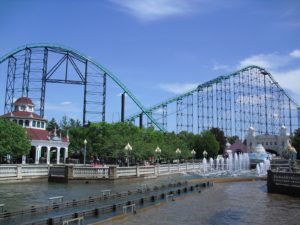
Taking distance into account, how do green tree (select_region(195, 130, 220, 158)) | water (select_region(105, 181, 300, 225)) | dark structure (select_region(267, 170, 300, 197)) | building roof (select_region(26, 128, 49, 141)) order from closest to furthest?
water (select_region(105, 181, 300, 225)) < dark structure (select_region(267, 170, 300, 197)) < building roof (select_region(26, 128, 49, 141)) < green tree (select_region(195, 130, 220, 158))

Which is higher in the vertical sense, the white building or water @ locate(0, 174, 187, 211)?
the white building

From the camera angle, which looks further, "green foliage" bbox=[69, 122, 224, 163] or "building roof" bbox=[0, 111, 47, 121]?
"green foliage" bbox=[69, 122, 224, 163]

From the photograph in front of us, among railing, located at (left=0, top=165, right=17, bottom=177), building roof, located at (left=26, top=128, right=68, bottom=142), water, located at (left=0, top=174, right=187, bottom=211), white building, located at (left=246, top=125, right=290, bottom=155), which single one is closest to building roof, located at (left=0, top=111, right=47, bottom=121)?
building roof, located at (left=26, top=128, right=68, bottom=142)

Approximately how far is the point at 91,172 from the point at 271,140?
275 ft

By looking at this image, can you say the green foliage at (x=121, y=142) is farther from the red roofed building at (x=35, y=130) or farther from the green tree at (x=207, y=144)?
the green tree at (x=207, y=144)

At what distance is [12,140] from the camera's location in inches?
1586

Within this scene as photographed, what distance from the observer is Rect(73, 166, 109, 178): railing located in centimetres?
3566

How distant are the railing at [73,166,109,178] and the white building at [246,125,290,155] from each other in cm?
7657

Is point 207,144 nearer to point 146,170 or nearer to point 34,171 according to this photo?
point 146,170

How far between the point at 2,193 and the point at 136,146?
93.2 ft

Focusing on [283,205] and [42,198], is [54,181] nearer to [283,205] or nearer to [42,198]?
[42,198]

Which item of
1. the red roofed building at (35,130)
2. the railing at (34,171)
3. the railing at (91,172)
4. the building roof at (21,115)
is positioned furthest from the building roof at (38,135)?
the railing at (91,172)

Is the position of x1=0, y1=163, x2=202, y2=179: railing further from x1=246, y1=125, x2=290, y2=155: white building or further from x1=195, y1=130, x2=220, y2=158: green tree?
x1=246, y1=125, x2=290, y2=155: white building

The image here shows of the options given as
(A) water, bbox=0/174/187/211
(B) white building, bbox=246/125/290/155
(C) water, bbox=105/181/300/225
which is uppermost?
(B) white building, bbox=246/125/290/155
